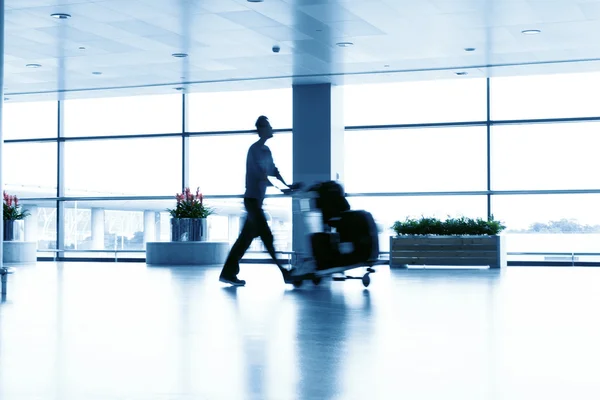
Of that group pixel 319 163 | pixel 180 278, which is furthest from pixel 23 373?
pixel 319 163

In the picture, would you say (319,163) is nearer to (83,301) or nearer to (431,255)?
(431,255)

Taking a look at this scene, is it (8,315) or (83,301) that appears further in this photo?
(83,301)

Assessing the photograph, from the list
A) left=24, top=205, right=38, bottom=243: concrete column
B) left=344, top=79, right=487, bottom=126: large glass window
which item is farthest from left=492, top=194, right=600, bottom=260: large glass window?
left=24, top=205, right=38, bottom=243: concrete column

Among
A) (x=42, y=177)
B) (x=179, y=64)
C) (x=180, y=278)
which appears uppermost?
(x=179, y=64)

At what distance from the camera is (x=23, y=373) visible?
9.73 ft

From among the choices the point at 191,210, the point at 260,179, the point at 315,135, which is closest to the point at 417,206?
the point at 315,135

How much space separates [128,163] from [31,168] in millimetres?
2163

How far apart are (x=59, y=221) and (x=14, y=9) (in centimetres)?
758

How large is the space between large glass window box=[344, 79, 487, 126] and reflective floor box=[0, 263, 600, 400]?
7505 mm

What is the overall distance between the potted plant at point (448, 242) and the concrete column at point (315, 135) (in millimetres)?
1995

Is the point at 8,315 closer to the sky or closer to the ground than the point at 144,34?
closer to the ground

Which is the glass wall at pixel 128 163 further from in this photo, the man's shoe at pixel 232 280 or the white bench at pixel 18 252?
the man's shoe at pixel 232 280

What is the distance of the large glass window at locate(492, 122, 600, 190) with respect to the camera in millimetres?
13516

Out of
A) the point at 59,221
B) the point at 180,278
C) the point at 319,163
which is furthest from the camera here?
the point at 59,221
